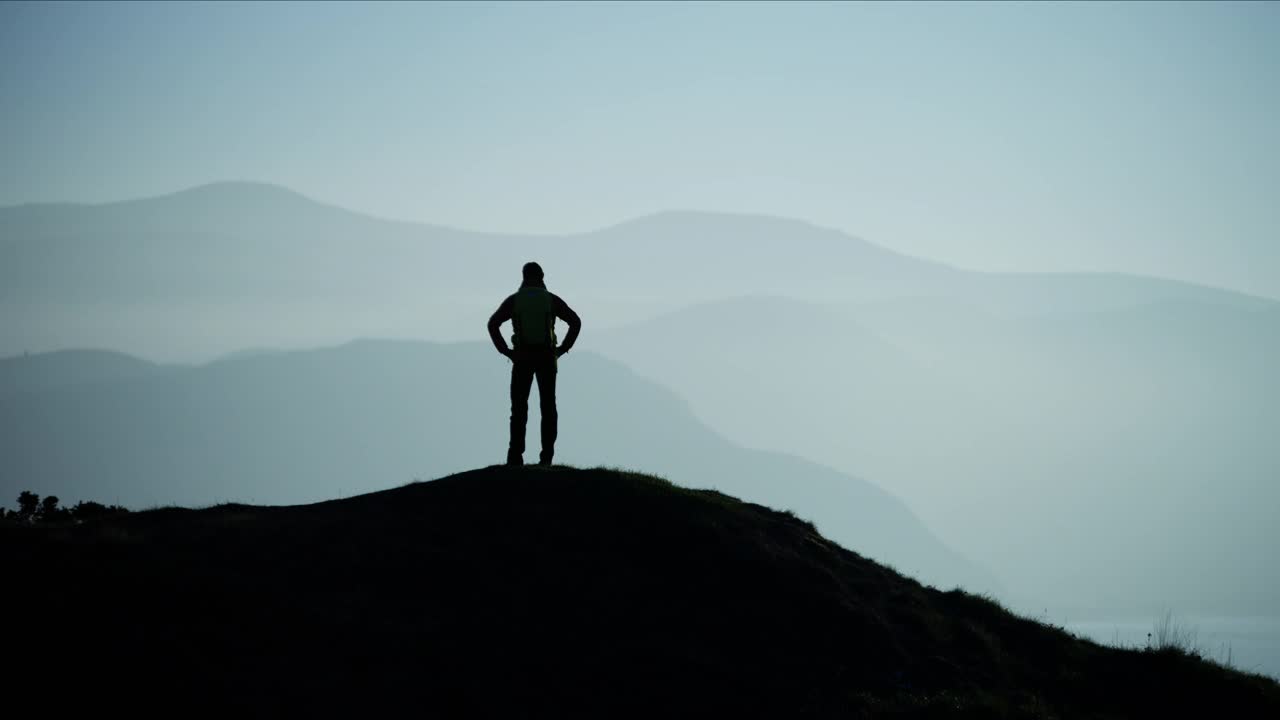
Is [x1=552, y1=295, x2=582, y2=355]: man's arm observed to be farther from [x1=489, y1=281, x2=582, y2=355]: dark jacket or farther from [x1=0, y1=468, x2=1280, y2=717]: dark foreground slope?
[x1=0, y1=468, x2=1280, y2=717]: dark foreground slope

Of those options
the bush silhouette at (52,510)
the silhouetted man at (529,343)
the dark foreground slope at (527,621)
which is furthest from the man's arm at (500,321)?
the bush silhouette at (52,510)

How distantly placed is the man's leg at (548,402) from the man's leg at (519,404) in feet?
0.79

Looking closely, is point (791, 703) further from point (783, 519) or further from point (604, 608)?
point (783, 519)

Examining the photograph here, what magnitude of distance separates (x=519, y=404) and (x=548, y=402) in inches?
22.5

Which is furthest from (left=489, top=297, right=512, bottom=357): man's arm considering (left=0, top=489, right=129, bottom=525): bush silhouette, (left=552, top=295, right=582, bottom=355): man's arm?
(left=0, top=489, right=129, bottom=525): bush silhouette

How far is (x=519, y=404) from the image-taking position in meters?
19.7

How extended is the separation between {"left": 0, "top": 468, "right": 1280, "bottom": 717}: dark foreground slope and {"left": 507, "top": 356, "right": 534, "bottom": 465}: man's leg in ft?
3.70

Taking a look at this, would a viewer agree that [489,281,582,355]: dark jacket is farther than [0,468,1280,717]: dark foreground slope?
Yes

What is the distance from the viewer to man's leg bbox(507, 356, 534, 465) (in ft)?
63.9

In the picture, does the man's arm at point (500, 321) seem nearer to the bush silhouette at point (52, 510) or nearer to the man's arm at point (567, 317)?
the man's arm at point (567, 317)

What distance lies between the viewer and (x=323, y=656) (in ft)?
39.8

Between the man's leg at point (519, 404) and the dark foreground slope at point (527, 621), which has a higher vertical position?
the man's leg at point (519, 404)

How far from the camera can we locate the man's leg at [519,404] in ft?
63.9

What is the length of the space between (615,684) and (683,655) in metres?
1.23
